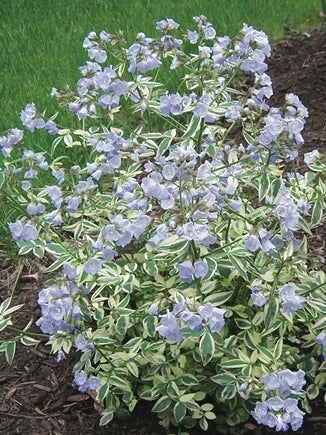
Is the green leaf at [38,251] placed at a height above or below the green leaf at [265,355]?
above

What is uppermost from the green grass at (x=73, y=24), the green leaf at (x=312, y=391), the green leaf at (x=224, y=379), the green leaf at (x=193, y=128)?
the green leaf at (x=193, y=128)

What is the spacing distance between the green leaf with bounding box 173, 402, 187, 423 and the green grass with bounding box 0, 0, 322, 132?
2809 millimetres

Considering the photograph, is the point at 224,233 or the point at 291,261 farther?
the point at 224,233

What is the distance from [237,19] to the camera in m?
5.54

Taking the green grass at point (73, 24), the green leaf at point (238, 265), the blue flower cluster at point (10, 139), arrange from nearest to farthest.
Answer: the green leaf at point (238, 265)
the blue flower cluster at point (10, 139)
the green grass at point (73, 24)

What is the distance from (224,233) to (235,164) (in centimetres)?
23

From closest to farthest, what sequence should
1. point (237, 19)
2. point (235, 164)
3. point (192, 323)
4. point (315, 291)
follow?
point (192, 323) < point (315, 291) < point (235, 164) < point (237, 19)

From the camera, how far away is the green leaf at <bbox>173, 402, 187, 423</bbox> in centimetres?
233

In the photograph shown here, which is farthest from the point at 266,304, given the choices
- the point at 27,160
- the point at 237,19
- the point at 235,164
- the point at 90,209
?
the point at 237,19

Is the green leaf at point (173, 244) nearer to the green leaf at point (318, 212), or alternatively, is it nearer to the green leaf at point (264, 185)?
the green leaf at point (264, 185)

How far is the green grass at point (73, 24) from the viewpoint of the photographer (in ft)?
16.6

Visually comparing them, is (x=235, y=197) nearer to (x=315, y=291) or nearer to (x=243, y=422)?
(x=315, y=291)

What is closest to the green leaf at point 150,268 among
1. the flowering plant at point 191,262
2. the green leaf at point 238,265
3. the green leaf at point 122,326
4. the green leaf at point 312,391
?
the flowering plant at point 191,262

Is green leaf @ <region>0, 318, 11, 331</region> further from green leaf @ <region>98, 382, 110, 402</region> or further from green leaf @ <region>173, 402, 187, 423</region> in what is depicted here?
green leaf @ <region>173, 402, 187, 423</region>
